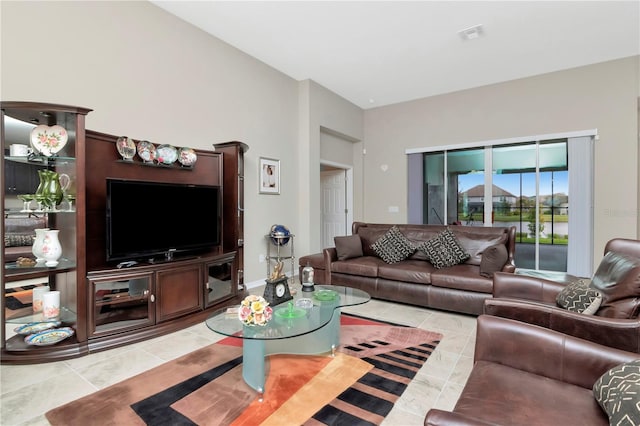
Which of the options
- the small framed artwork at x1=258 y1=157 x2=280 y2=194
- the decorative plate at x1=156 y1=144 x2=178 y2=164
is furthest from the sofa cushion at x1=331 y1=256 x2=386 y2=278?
the decorative plate at x1=156 y1=144 x2=178 y2=164

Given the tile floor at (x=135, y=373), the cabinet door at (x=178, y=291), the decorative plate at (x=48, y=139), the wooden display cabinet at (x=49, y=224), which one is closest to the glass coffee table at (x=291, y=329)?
the tile floor at (x=135, y=373)

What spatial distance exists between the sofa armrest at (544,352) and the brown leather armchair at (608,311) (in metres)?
0.27

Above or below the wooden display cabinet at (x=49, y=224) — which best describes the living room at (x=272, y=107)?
above

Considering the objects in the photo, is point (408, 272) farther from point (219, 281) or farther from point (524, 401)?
point (524, 401)

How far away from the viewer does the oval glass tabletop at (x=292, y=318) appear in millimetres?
2020

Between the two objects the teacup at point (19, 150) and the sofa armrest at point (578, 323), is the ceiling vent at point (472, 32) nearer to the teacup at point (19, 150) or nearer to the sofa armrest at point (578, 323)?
the sofa armrest at point (578, 323)

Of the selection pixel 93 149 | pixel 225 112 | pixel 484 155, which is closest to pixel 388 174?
pixel 484 155

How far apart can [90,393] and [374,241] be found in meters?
3.59

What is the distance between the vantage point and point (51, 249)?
2553mm

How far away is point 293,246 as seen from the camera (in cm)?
535

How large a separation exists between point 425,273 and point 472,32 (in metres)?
3.12

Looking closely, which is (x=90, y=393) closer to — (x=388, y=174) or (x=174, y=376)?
(x=174, y=376)

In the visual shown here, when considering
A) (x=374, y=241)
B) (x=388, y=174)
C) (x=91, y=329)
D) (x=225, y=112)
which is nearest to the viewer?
(x=91, y=329)

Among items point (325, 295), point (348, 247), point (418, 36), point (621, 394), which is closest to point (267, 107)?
point (418, 36)
